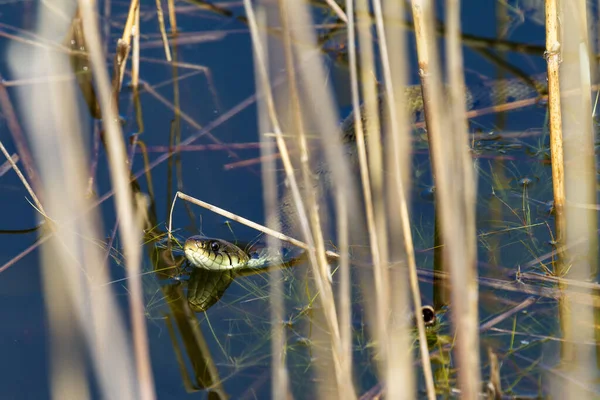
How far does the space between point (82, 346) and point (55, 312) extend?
177 millimetres

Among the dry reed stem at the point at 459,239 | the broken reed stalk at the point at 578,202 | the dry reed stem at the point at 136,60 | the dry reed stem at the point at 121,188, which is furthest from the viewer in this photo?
the dry reed stem at the point at 136,60

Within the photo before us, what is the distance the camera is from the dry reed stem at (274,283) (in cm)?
162

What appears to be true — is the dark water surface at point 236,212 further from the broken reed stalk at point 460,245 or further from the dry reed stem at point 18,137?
the broken reed stalk at point 460,245

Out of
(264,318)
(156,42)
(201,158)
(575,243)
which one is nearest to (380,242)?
(264,318)

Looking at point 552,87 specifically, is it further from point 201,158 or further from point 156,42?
point 156,42

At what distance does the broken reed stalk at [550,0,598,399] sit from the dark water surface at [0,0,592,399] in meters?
0.07

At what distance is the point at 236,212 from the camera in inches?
115

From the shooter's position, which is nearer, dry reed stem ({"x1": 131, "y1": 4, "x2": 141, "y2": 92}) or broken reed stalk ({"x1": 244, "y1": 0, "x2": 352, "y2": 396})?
broken reed stalk ({"x1": 244, "y1": 0, "x2": 352, "y2": 396})

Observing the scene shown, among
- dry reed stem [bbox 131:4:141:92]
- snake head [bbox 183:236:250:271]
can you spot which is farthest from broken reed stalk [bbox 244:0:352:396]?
dry reed stem [bbox 131:4:141:92]

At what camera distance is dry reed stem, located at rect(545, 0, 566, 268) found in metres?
2.26

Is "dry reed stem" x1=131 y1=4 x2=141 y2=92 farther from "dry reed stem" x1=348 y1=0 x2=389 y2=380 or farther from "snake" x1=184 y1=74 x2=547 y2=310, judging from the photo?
"dry reed stem" x1=348 y1=0 x2=389 y2=380

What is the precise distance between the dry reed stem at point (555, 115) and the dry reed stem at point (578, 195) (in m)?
0.03

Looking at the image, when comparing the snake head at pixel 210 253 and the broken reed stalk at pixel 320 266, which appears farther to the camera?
the snake head at pixel 210 253

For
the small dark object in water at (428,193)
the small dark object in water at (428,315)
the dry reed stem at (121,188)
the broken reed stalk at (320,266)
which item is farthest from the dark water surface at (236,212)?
the dry reed stem at (121,188)
